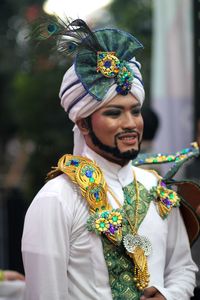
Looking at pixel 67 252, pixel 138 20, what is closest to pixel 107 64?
pixel 67 252

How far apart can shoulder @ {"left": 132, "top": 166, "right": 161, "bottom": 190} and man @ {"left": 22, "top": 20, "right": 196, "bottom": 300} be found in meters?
0.08

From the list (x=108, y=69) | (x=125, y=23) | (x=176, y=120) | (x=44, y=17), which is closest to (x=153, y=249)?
(x=108, y=69)

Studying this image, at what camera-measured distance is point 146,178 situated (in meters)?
3.51

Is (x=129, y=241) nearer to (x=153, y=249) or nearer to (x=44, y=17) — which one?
(x=153, y=249)

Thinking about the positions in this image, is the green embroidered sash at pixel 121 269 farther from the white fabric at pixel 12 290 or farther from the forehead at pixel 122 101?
the white fabric at pixel 12 290

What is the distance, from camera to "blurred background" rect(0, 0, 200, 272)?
5578 mm

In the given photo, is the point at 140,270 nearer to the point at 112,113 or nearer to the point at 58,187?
the point at 58,187

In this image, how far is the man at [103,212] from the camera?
3104mm

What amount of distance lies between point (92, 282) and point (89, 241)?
170 millimetres

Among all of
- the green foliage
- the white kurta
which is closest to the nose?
the white kurta

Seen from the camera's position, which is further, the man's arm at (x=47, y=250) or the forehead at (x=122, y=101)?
the forehead at (x=122, y=101)

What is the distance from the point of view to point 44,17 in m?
3.27

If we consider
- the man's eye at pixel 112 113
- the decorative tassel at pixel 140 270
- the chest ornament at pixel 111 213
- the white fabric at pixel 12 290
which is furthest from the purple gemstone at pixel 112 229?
the white fabric at pixel 12 290

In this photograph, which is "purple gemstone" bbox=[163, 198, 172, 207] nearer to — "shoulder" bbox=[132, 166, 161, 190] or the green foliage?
"shoulder" bbox=[132, 166, 161, 190]
